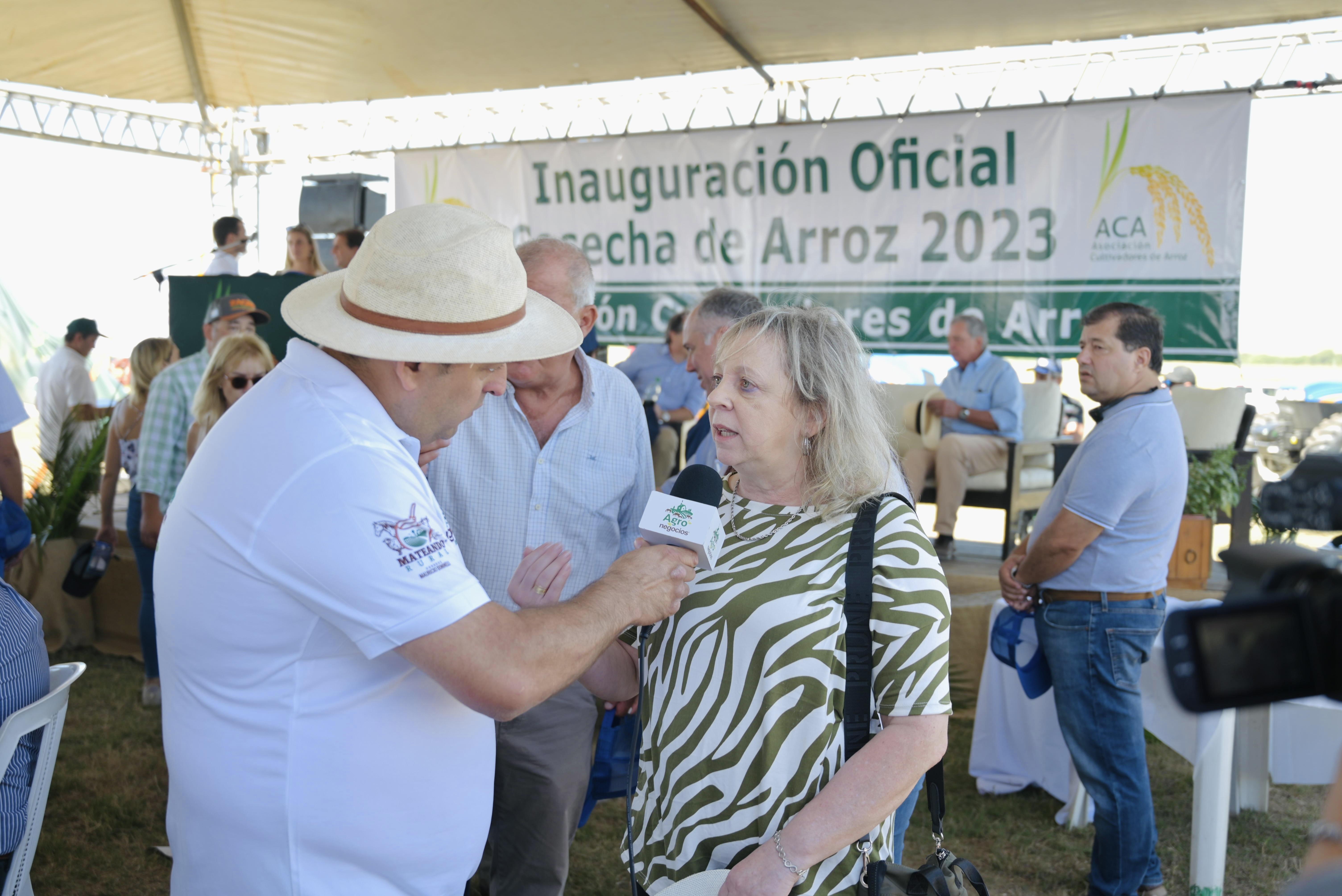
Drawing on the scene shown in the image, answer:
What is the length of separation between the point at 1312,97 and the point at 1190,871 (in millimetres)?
5759

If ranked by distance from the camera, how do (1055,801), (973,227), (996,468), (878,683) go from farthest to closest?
1. (973,227)
2. (996,468)
3. (1055,801)
4. (878,683)

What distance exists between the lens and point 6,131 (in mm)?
10398

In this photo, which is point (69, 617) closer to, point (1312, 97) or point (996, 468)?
point (996, 468)

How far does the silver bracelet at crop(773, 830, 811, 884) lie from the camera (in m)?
1.62

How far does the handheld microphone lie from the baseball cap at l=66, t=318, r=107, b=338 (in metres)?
8.46

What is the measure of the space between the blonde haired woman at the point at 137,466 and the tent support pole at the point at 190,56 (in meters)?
3.91

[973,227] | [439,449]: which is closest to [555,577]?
[439,449]

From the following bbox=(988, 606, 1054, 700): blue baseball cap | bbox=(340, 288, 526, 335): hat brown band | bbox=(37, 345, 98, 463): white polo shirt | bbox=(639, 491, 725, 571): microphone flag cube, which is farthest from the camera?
bbox=(37, 345, 98, 463): white polo shirt

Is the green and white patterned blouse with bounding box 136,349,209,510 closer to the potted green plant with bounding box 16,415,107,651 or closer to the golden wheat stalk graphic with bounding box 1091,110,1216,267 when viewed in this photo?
the potted green plant with bounding box 16,415,107,651

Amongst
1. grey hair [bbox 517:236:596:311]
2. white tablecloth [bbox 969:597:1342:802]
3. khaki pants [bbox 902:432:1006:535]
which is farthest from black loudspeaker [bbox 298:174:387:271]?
grey hair [bbox 517:236:596:311]

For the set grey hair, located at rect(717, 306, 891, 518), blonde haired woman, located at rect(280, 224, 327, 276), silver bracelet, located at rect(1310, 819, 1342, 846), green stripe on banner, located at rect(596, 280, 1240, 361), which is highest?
blonde haired woman, located at rect(280, 224, 327, 276)

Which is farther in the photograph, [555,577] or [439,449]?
[439,449]

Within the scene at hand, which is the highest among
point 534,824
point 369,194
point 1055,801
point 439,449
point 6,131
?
point 6,131

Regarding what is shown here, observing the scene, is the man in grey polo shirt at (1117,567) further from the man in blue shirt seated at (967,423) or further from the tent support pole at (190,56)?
the tent support pole at (190,56)
